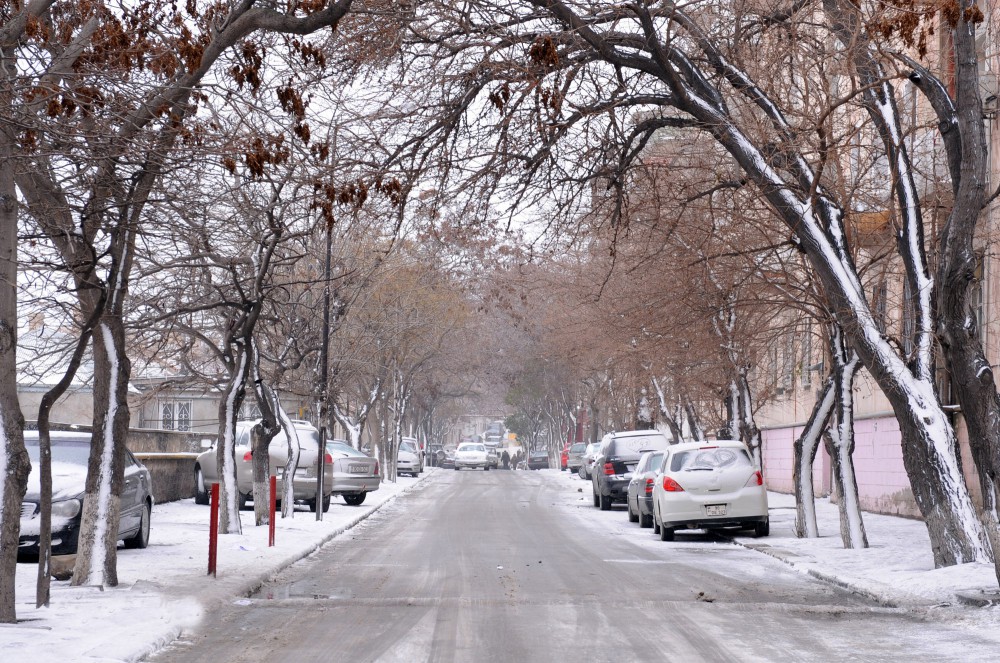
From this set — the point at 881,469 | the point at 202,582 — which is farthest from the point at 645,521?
the point at 202,582

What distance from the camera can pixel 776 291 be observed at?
1703 centimetres

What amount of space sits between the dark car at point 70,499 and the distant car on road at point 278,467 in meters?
8.57

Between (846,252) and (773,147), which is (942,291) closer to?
(846,252)

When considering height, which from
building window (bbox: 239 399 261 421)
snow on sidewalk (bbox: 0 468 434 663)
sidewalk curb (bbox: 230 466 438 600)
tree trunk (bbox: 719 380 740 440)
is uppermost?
building window (bbox: 239 399 261 421)

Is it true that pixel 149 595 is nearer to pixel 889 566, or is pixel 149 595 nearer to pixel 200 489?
pixel 889 566

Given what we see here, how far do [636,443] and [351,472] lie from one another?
22.4 ft

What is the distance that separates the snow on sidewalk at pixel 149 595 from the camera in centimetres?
827

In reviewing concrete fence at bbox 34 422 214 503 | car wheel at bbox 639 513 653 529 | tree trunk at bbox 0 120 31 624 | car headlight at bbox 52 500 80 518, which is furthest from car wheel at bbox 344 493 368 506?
tree trunk at bbox 0 120 31 624

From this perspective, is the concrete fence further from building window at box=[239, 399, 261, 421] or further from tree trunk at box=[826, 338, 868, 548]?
tree trunk at box=[826, 338, 868, 548]

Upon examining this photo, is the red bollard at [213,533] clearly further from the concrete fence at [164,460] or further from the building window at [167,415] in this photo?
the building window at [167,415]

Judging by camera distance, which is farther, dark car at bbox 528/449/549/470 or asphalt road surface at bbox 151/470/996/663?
dark car at bbox 528/449/549/470

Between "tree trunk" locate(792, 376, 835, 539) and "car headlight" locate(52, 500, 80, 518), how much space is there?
10651 mm

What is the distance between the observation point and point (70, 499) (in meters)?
14.1

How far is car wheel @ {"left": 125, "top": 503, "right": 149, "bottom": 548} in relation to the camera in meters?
15.9
